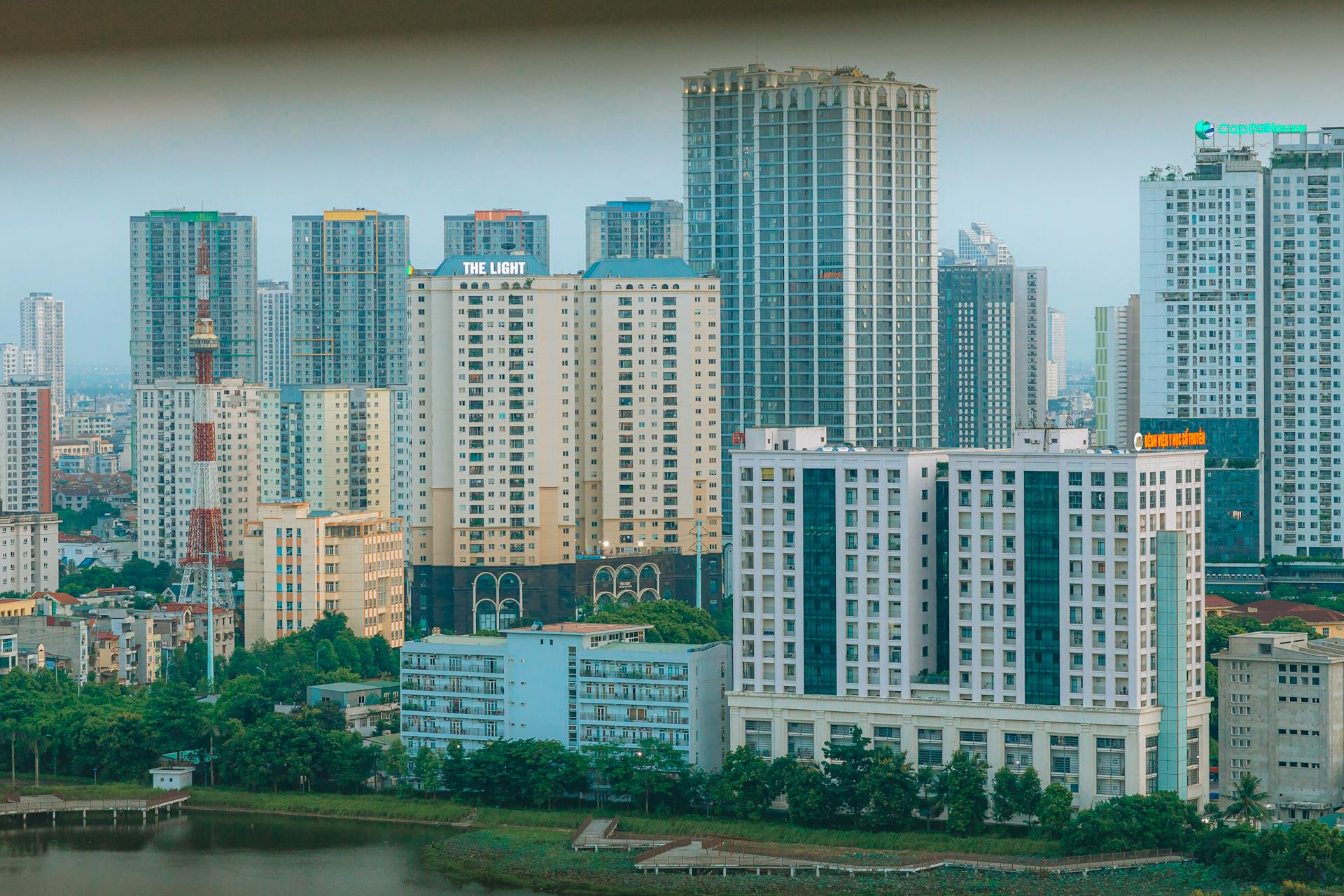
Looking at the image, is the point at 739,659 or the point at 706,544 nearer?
the point at 739,659

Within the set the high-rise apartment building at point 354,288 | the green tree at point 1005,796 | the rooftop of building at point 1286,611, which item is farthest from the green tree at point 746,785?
the high-rise apartment building at point 354,288

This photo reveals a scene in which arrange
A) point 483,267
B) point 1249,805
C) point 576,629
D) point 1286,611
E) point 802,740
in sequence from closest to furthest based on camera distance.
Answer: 1. point 1249,805
2. point 802,740
3. point 576,629
4. point 1286,611
5. point 483,267

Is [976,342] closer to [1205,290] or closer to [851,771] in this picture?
[1205,290]

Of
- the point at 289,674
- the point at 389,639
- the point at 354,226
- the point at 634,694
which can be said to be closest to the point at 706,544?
the point at 389,639

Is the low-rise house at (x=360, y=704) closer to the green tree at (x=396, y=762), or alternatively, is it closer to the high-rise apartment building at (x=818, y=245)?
the green tree at (x=396, y=762)

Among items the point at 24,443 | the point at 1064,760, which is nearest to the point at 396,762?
the point at 1064,760

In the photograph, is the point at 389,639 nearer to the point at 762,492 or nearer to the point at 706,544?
the point at 706,544

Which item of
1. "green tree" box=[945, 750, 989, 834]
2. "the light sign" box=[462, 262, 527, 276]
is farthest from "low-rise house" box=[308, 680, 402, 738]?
"the light sign" box=[462, 262, 527, 276]
